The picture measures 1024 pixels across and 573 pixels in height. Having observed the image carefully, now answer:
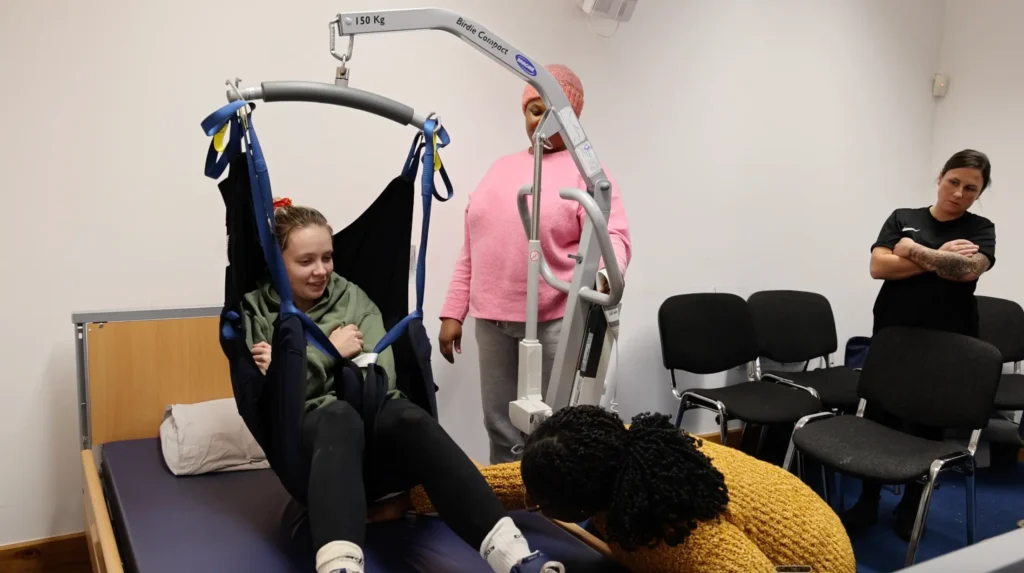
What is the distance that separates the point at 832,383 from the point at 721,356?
1.73 ft

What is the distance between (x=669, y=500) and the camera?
43.7 inches

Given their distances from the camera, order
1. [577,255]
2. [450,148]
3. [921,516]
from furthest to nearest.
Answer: [450,148]
[921,516]
[577,255]

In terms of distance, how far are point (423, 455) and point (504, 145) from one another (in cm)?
160

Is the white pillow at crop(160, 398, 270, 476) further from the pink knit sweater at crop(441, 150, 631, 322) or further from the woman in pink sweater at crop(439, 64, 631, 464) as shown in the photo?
the pink knit sweater at crop(441, 150, 631, 322)

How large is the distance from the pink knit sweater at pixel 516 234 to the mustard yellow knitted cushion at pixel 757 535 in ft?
2.95

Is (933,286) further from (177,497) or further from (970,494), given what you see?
(177,497)

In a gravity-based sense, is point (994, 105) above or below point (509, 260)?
above

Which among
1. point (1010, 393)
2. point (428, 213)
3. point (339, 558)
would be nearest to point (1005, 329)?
point (1010, 393)

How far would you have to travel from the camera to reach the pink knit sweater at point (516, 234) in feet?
7.02

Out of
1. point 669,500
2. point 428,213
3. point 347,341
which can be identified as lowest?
point 669,500

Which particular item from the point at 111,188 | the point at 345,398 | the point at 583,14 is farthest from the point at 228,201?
the point at 583,14

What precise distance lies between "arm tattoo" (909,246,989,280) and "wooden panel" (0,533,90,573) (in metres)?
2.93

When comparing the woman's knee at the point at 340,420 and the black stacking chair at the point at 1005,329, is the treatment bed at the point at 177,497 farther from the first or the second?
the black stacking chair at the point at 1005,329

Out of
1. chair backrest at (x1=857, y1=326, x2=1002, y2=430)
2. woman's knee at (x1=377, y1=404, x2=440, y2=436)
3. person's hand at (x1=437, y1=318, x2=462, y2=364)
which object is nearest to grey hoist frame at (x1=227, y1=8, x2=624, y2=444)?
woman's knee at (x1=377, y1=404, x2=440, y2=436)
